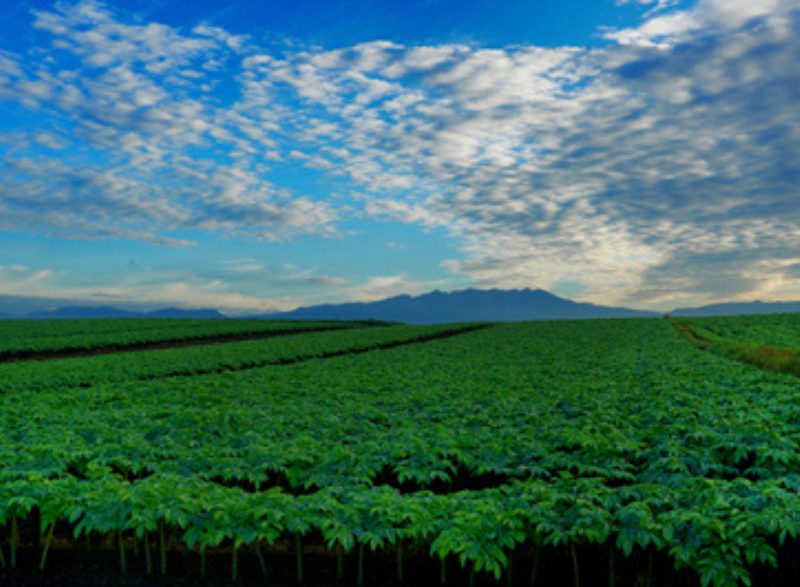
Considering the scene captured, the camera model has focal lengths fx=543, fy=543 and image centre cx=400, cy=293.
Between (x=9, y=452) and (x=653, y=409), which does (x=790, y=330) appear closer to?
(x=653, y=409)

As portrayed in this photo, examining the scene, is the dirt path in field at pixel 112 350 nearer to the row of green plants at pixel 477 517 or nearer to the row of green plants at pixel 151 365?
the row of green plants at pixel 151 365

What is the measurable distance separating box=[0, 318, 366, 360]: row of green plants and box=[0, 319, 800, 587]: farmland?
117 ft

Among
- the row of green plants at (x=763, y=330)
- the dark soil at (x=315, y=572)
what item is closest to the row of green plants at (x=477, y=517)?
the dark soil at (x=315, y=572)

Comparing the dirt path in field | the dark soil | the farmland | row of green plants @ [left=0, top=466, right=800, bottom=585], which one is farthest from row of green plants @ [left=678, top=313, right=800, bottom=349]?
the dirt path in field

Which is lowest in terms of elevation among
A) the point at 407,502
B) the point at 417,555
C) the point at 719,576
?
the point at 417,555

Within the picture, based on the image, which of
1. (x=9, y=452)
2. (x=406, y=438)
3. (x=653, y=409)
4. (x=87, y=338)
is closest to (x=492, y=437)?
(x=406, y=438)

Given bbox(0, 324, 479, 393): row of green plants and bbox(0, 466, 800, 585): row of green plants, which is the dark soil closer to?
→ bbox(0, 466, 800, 585): row of green plants

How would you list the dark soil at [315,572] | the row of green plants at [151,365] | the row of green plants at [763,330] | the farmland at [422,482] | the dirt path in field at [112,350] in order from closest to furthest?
the farmland at [422,482]
the dark soil at [315,572]
the row of green plants at [151,365]
the row of green plants at [763,330]
the dirt path in field at [112,350]

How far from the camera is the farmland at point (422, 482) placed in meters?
7.02

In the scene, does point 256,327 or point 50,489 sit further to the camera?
point 256,327

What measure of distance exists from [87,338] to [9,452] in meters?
50.4

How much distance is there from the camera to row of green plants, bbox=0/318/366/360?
51.7 metres

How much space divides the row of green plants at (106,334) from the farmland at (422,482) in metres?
35.6

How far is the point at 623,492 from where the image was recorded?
801 centimetres
